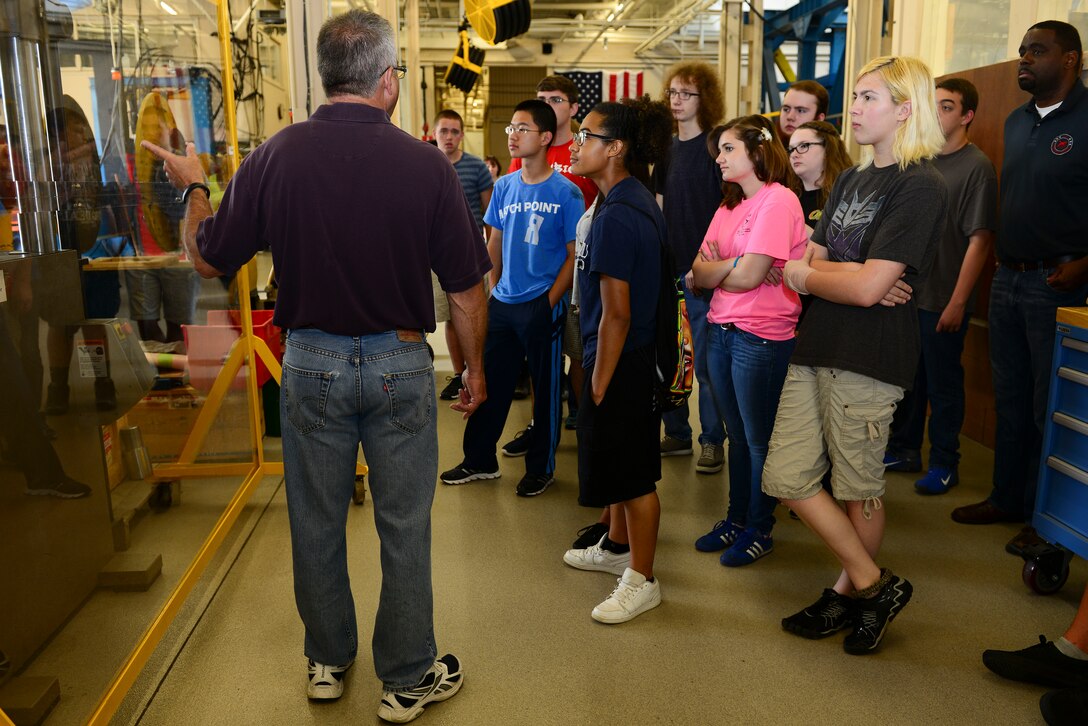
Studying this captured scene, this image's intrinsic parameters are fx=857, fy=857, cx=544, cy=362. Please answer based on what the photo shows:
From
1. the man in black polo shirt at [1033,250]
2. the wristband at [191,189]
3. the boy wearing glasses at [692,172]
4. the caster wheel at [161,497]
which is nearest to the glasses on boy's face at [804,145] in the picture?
the boy wearing glasses at [692,172]

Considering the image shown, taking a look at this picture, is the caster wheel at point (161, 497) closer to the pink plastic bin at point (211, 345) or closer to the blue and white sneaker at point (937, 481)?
the pink plastic bin at point (211, 345)

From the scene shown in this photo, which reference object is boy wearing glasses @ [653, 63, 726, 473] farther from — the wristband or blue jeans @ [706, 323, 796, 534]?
the wristband

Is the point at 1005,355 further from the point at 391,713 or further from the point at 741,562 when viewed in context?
the point at 391,713

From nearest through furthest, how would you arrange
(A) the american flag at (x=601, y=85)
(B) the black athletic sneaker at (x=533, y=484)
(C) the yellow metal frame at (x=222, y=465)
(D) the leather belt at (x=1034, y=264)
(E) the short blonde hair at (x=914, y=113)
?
(E) the short blonde hair at (x=914, y=113), (C) the yellow metal frame at (x=222, y=465), (D) the leather belt at (x=1034, y=264), (B) the black athletic sneaker at (x=533, y=484), (A) the american flag at (x=601, y=85)

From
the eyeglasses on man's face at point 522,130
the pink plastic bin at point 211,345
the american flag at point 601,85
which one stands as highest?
the american flag at point 601,85

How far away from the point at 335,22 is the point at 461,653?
5.66ft

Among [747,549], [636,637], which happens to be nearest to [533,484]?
[747,549]

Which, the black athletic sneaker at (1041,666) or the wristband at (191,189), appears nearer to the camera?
the wristband at (191,189)

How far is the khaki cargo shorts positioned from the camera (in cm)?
235

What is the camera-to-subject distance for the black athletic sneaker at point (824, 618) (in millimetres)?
2566

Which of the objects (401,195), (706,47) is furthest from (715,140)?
(706,47)

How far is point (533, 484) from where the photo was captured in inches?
149

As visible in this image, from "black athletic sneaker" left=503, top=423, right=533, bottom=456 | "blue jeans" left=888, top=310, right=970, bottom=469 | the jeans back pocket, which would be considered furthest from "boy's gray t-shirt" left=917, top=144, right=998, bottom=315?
the jeans back pocket

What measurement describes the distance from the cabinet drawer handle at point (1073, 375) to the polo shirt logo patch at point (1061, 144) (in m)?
0.95
